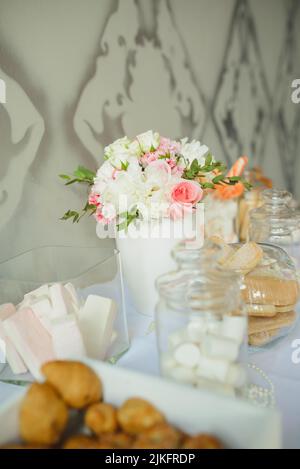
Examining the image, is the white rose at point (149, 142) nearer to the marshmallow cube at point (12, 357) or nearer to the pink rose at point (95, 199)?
the pink rose at point (95, 199)

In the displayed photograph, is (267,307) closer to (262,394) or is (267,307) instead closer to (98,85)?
(262,394)

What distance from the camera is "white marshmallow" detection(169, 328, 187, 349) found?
0.58 meters

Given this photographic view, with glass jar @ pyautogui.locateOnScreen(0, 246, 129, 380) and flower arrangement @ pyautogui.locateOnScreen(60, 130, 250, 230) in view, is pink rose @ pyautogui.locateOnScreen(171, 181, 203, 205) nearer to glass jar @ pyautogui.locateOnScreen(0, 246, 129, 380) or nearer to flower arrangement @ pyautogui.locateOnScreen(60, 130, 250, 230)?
flower arrangement @ pyautogui.locateOnScreen(60, 130, 250, 230)

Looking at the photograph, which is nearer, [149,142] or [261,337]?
[261,337]

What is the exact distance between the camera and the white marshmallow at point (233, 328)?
0.57 metres

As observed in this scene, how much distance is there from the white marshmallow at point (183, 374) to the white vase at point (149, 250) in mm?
346

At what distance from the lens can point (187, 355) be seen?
55cm

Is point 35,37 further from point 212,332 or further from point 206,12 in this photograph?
point 206,12

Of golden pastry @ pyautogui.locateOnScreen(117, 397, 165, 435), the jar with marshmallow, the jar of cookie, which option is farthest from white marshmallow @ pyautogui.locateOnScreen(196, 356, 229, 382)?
the jar of cookie

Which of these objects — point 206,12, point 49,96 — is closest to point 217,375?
point 49,96

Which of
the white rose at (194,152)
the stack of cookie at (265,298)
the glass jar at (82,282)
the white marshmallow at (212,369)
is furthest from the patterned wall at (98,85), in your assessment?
the white marshmallow at (212,369)

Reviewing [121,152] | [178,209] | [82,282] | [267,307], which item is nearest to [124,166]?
[121,152]

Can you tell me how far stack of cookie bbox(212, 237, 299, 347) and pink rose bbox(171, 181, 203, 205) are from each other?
145 mm

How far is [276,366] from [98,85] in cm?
93
